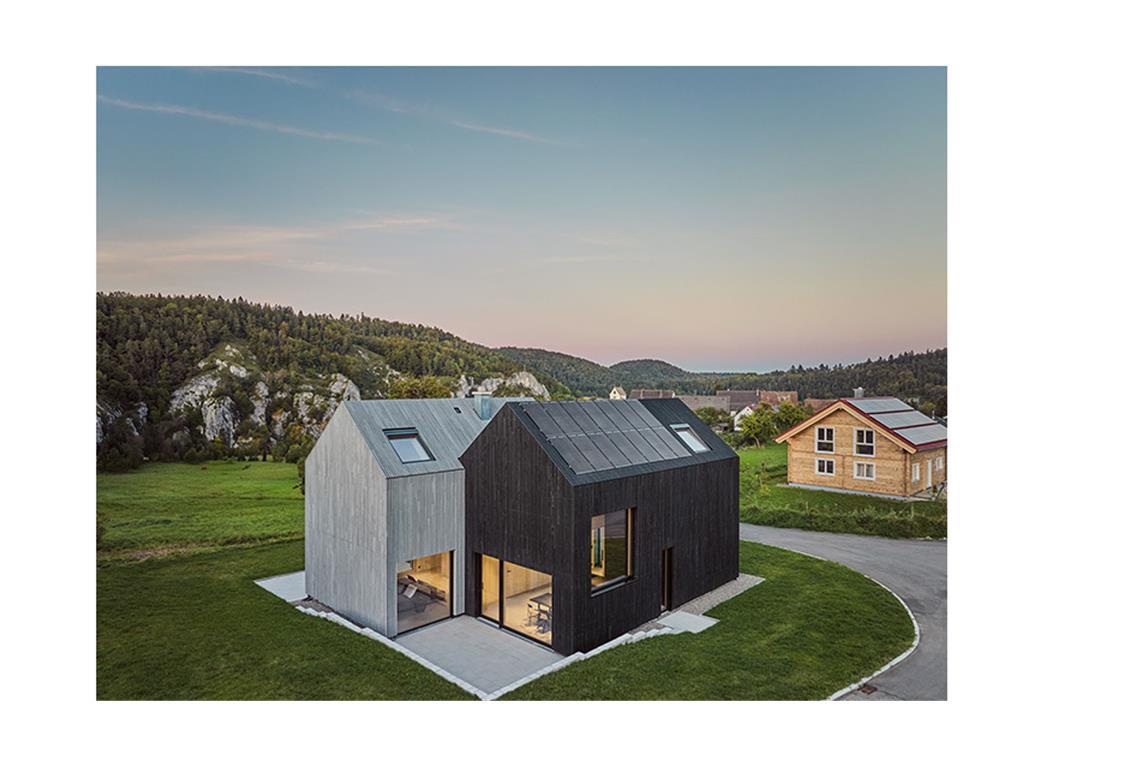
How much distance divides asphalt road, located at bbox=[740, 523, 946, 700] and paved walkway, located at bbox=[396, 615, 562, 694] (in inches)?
143

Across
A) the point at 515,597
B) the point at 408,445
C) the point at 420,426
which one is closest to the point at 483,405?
the point at 420,426

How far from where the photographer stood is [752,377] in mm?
13852

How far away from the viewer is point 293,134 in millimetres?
11227

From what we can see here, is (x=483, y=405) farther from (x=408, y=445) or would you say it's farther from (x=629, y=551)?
(x=629, y=551)

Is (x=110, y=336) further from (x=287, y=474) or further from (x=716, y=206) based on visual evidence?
(x=716, y=206)

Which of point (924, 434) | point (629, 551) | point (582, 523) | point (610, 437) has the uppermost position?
point (610, 437)

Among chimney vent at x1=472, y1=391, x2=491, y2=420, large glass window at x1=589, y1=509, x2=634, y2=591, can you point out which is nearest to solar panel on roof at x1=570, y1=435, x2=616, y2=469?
large glass window at x1=589, y1=509, x2=634, y2=591

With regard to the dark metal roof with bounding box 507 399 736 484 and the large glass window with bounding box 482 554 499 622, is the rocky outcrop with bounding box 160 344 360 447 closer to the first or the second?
the large glass window with bounding box 482 554 499 622

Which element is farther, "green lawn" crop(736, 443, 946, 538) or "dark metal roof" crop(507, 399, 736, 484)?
"green lawn" crop(736, 443, 946, 538)

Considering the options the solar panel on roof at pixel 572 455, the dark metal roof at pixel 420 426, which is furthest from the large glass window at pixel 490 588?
the solar panel on roof at pixel 572 455

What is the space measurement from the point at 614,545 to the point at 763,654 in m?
2.27

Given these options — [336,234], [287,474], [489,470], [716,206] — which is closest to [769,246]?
[716,206]

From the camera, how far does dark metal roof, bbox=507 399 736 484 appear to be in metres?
7.73

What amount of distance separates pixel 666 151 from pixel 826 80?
288 centimetres
